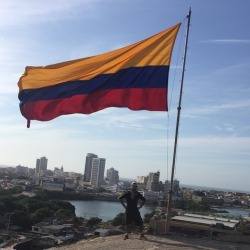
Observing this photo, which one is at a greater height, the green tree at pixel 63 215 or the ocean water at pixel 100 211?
the green tree at pixel 63 215

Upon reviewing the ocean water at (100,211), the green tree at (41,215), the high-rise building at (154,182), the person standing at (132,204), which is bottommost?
the ocean water at (100,211)

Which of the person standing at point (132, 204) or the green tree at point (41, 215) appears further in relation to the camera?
the green tree at point (41, 215)

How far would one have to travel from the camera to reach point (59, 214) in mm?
40125

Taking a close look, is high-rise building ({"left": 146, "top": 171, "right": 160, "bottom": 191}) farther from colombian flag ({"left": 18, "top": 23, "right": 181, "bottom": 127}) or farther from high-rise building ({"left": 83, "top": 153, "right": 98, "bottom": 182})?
colombian flag ({"left": 18, "top": 23, "right": 181, "bottom": 127})

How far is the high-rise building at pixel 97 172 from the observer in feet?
460

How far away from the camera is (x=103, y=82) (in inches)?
278

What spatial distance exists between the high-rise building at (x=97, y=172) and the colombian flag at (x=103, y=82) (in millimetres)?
130196

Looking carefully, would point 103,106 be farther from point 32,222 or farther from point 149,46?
point 32,222

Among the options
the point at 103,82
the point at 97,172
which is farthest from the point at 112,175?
the point at 103,82

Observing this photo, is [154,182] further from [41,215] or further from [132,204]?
[132,204]

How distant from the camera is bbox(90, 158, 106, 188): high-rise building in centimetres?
14012

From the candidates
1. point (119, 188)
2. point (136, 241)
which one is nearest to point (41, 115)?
point (136, 241)

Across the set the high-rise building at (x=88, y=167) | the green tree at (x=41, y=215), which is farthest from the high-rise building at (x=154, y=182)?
the green tree at (x=41, y=215)

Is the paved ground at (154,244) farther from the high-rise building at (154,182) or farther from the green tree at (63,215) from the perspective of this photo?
the high-rise building at (154,182)
